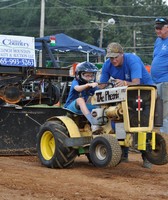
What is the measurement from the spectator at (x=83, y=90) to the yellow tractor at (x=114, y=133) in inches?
7.1

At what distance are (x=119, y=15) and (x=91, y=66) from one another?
Result: 65819mm

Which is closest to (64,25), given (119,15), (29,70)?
(119,15)

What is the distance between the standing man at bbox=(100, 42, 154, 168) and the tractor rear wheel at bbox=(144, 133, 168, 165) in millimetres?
400

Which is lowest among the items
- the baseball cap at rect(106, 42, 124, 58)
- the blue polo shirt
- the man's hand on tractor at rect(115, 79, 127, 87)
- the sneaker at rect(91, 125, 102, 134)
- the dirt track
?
the dirt track

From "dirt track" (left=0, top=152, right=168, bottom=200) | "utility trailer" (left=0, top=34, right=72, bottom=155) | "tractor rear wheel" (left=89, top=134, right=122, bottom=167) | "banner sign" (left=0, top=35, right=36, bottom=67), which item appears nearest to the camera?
"dirt track" (left=0, top=152, right=168, bottom=200)

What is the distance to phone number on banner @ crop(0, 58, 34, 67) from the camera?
10499mm

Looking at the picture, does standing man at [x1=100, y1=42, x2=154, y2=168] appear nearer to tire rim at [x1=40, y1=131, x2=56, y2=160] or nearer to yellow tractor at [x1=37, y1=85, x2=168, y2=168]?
yellow tractor at [x1=37, y1=85, x2=168, y2=168]

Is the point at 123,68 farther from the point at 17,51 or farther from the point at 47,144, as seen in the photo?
the point at 17,51

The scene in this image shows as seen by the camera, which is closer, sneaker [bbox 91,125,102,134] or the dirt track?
the dirt track

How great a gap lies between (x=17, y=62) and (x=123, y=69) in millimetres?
2897

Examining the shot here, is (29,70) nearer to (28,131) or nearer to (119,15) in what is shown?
(28,131)

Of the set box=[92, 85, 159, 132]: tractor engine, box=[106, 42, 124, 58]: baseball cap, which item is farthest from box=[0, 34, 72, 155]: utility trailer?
box=[92, 85, 159, 132]: tractor engine

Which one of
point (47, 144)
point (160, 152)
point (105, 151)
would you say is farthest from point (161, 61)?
point (105, 151)

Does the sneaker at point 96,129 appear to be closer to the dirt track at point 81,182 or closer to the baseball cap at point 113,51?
the dirt track at point 81,182
